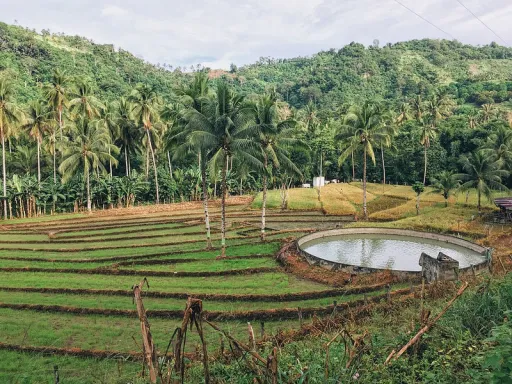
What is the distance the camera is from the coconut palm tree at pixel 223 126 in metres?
26.1

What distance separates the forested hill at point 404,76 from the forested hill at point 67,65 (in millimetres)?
52546

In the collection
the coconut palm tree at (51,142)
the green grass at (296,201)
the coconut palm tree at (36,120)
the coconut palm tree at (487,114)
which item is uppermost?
the coconut palm tree at (487,114)

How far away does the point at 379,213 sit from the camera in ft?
141

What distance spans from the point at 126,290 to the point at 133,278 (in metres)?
2.58

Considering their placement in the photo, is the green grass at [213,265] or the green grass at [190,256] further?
the green grass at [190,256]

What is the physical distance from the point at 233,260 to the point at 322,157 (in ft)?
155

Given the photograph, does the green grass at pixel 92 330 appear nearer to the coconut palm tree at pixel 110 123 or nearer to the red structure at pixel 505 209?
the red structure at pixel 505 209

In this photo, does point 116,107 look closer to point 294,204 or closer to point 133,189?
point 133,189

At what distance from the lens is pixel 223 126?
2634cm

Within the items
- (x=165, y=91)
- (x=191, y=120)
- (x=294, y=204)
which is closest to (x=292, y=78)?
(x=165, y=91)

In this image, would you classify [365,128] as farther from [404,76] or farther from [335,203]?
[404,76]

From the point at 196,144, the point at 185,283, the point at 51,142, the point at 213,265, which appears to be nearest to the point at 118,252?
the point at 213,265

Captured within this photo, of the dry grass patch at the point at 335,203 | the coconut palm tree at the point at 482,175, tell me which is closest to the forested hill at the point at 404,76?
the dry grass patch at the point at 335,203

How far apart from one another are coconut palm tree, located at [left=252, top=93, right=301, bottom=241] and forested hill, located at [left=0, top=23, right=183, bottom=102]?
60.3m
